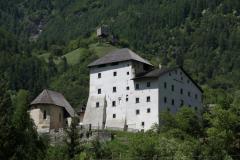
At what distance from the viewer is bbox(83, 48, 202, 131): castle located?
351ft

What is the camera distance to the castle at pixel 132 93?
4218 inches

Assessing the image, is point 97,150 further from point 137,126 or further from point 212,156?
point 137,126

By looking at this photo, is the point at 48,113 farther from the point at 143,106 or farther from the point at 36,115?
the point at 143,106

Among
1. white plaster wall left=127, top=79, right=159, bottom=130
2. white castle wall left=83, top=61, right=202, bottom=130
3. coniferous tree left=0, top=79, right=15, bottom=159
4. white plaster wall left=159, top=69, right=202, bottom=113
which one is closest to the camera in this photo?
coniferous tree left=0, top=79, right=15, bottom=159

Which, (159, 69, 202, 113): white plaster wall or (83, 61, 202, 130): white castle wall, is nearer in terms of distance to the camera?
(83, 61, 202, 130): white castle wall

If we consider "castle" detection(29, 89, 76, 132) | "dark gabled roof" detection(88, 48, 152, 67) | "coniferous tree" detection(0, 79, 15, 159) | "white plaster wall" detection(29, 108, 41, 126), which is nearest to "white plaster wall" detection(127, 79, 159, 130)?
"dark gabled roof" detection(88, 48, 152, 67)

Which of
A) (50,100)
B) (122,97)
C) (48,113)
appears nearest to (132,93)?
(122,97)

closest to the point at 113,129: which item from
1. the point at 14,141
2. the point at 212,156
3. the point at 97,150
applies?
the point at 97,150

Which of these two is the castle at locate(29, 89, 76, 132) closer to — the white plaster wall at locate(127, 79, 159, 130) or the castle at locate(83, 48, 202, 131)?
the castle at locate(83, 48, 202, 131)

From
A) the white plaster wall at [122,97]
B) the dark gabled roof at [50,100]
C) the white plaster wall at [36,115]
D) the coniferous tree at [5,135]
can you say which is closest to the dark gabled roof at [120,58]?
the white plaster wall at [122,97]

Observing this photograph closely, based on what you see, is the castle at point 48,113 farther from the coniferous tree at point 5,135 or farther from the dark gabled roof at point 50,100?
the coniferous tree at point 5,135

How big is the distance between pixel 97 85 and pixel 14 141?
54185 mm

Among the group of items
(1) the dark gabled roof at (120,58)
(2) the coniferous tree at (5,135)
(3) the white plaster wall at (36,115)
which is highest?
(1) the dark gabled roof at (120,58)

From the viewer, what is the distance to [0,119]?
60.3m
